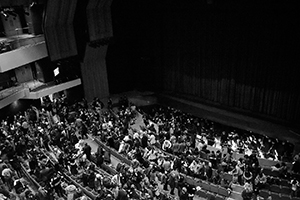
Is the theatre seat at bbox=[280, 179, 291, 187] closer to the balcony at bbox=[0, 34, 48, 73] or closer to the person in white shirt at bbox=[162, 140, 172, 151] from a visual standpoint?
the person in white shirt at bbox=[162, 140, 172, 151]

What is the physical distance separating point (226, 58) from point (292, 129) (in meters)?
4.97

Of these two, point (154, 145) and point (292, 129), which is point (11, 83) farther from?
point (292, 129)

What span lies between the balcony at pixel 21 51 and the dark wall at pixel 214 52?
4.40m

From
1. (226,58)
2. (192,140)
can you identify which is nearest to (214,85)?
(226,58)

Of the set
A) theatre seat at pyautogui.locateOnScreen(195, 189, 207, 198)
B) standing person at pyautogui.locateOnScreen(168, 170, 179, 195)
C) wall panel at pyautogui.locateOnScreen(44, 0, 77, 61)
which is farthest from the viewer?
wall panel at pyautogui.locateOnScreen(44, 0, 77, 61)

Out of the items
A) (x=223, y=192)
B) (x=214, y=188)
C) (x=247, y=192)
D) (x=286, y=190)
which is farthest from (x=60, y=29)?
(x=286, y=190)

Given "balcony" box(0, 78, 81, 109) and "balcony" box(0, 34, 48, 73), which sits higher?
"balcony" box(0, 34, 48, 73)

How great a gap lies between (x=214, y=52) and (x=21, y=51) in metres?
10.1

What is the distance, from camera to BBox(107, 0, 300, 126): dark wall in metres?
15.4

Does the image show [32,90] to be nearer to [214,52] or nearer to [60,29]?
[60,29]

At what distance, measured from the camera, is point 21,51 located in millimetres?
17078

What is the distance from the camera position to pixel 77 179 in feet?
35.2

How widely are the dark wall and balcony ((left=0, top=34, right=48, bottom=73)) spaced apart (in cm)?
440

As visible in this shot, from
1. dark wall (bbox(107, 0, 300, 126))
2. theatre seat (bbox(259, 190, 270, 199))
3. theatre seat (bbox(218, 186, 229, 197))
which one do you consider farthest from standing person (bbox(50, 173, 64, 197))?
dark wall (bbox(107, 0, 300, 126))
